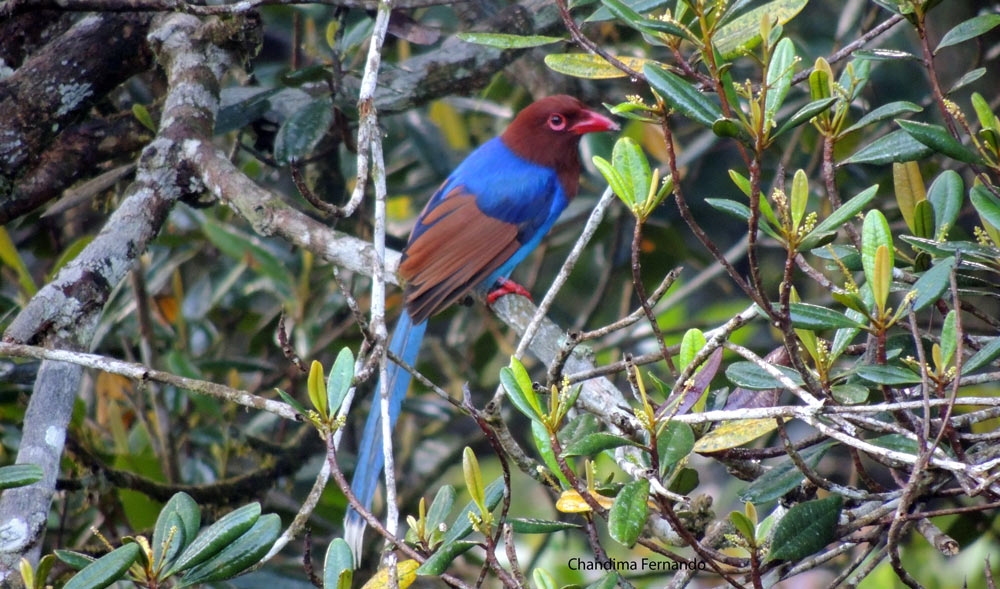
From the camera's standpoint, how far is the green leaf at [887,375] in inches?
65.6

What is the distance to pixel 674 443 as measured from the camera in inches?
66.7

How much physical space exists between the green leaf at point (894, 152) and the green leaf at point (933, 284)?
0.33 meters

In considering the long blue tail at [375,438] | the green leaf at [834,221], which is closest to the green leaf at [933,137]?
the green leaf at [834,221]

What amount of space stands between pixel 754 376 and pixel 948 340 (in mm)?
363

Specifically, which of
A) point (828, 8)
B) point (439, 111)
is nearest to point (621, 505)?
point (439, 111)

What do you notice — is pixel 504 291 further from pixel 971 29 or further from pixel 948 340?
pixel 948 340

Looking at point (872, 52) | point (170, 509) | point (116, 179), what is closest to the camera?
point (170, 509)

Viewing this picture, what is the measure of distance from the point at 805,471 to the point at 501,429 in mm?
598

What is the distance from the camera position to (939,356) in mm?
1650

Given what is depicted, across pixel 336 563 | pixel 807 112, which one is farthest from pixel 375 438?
pixel 807 112

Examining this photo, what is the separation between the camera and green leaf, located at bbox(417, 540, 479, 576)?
1.63 meters

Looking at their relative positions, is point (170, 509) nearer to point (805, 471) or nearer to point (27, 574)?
point (27, 574)

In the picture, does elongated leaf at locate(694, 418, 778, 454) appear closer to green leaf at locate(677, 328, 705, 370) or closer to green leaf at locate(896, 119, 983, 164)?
green leaf at locate(677, 328, 705, 370)

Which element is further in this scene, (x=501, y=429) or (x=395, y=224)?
(x=395, y=224)
